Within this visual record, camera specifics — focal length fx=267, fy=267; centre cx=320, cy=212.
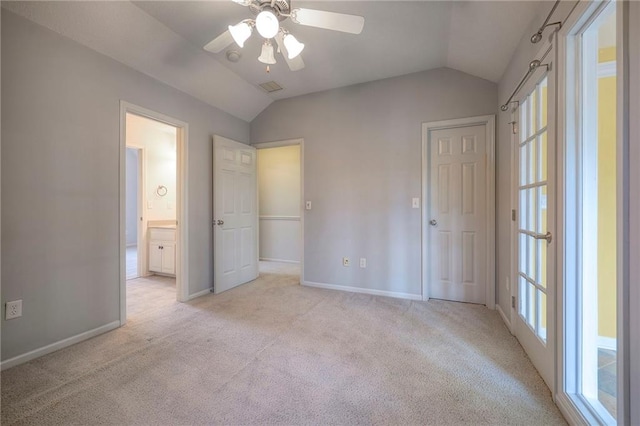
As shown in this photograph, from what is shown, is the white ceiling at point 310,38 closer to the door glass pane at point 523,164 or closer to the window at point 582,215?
the window at point 582,215

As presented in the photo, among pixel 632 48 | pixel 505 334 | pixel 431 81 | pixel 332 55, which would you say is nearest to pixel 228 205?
pixel 332 55

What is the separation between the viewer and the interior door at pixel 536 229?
1520 mm

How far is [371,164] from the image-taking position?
132 inches

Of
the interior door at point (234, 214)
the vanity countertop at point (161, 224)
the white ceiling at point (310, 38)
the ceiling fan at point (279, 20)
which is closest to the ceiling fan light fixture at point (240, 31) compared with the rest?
the ceiling fan at point (279, 20)

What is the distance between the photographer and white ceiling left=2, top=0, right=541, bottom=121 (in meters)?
1.99

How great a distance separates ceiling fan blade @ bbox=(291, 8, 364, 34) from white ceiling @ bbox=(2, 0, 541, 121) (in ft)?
1.66

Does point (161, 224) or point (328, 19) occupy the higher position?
point (328, 19)

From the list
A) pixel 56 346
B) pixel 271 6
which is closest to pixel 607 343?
pixel 271 6

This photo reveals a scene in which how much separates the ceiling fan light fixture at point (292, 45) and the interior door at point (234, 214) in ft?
6.38

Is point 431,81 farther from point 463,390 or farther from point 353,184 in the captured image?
point 463,390

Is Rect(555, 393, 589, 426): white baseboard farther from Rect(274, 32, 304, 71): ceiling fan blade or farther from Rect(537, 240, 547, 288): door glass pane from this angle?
Rect(274, 32, 304, 71): ceiling fan blade

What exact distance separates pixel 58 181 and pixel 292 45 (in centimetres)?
203

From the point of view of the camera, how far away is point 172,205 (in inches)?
184

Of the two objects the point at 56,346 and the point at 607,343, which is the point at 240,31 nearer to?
the point at 56,346
